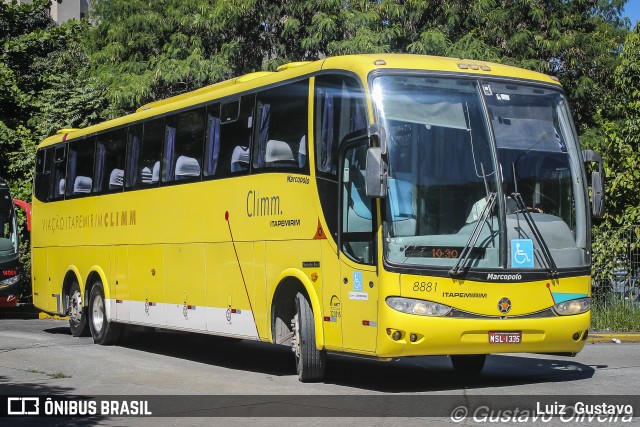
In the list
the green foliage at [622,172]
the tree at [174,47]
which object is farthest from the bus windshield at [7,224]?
the green foliage at [622,172]

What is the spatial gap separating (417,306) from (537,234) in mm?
1577

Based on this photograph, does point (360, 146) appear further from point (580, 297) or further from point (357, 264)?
point (580, 297)

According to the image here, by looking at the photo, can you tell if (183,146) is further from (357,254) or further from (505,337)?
(505,337)

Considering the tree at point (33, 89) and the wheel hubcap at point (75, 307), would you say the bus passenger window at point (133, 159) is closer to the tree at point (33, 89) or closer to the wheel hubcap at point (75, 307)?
the wheel hubcap at point (75, 307)

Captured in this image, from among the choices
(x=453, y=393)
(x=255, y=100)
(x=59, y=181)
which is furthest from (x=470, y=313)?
(x=59, y=181)

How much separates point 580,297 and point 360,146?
9.43 ft

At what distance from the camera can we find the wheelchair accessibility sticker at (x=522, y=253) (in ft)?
37.8

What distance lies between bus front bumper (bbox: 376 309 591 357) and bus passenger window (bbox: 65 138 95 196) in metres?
9.76

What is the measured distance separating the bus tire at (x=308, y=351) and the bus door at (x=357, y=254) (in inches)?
26.9

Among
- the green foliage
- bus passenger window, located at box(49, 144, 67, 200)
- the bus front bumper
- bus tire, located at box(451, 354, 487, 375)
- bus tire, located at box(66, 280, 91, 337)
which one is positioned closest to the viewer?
the bus front bumper

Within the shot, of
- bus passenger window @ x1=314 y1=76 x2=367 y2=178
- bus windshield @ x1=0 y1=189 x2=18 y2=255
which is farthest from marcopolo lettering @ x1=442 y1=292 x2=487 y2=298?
bus windshield @ x1=0 y1=189 x2=18 y2=255

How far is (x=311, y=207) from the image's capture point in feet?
40.9

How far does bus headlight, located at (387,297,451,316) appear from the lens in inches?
439

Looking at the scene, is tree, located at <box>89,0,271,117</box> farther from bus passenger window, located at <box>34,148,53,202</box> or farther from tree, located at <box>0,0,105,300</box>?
bus passenger window, located at <box>34,148,53,202</box>
